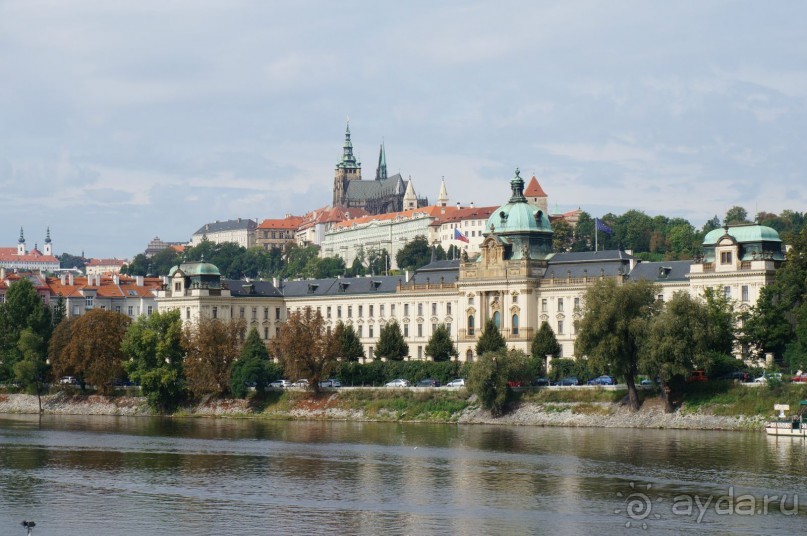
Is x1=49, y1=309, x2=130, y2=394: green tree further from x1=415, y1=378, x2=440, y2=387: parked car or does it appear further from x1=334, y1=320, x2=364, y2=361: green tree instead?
x1=415, y1=378, x2=440, y2=387: parked car

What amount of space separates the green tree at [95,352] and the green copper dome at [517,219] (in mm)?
36845

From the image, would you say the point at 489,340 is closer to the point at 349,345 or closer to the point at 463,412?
the point at 349,345

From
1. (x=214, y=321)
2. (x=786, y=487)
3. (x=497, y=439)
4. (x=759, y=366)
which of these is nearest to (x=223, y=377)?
(x=214, y=321)

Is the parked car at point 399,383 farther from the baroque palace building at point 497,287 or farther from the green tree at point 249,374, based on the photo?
the baroque palace building at point 497,287

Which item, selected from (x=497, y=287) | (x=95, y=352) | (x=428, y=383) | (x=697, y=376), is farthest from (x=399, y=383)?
(x=95, y=352)

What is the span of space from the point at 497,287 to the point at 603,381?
26.8 m

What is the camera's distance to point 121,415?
133 m

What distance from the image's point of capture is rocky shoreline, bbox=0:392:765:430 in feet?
336

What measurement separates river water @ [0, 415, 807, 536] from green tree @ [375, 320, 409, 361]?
99.5 feet

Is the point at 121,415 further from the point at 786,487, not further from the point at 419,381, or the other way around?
the point at 786,487

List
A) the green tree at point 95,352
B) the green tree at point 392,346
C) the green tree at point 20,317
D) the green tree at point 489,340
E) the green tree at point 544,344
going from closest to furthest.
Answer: the green tree at point 489,340 → the green tree at point 544,344 → the green tree at point 95,352 → the green tree at point 392,346 → the green tree at point 20,317

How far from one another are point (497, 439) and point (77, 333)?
178 ft

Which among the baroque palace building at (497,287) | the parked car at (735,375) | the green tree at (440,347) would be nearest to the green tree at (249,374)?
the green tree at (440,347)

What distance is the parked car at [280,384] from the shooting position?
12938 centimetres
